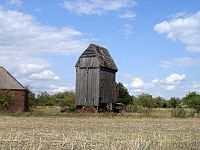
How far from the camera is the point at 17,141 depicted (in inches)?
816

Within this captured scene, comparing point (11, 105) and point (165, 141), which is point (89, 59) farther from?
point (165, 141)

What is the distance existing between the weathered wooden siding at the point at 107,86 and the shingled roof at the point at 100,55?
3.33 feet

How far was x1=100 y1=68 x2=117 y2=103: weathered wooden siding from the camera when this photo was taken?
2867 inches

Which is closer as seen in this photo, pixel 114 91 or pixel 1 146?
pixel 1 146

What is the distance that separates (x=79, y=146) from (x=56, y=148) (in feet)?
4.33

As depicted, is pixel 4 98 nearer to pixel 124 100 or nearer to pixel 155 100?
pixel 124 100

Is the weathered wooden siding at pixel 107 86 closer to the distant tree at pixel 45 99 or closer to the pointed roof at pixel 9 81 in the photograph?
the pointed roof at pixel 9 81

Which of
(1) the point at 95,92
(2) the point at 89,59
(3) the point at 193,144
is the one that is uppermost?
(2) the point at 89,59

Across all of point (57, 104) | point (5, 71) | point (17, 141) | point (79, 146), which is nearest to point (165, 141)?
point (79, 146)

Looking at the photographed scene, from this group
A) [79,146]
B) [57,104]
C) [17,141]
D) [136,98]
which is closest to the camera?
[79,146]

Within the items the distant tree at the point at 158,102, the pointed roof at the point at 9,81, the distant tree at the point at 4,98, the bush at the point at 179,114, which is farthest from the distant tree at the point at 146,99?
the distant tree at the point at 4,98

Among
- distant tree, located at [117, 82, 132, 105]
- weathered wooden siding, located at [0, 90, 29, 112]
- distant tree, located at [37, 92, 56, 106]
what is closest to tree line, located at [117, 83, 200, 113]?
distant tree, located at [117, 82, 132, 105]

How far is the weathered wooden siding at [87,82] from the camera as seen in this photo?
7175 centimetres

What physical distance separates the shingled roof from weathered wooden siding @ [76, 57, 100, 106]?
2.30ft
